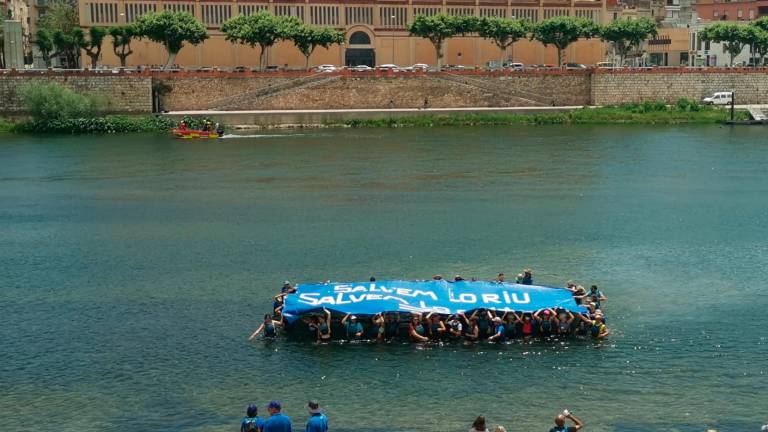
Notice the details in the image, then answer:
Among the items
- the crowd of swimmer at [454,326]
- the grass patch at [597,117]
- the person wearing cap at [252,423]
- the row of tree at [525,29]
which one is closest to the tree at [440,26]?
the row of tree at [525,29]

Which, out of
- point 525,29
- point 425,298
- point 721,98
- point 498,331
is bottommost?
point 498,331

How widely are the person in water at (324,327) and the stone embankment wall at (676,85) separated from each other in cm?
7261

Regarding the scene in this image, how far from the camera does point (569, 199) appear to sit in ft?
168

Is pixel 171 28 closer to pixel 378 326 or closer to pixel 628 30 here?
pixel 628 30

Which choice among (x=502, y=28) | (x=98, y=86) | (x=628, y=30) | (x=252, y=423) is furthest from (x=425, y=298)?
(x=628, y=30)

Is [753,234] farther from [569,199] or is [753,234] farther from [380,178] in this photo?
[380,178]

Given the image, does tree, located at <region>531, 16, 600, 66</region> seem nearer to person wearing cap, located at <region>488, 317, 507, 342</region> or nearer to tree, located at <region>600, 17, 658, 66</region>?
tree, located at <region>600, 17, 658, 66</region>

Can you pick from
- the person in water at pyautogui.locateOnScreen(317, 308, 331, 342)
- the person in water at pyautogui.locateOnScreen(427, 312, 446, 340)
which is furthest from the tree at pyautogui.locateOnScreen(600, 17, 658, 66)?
the person in water at pyautogui.locateOnScreen(317, 308, 331, 342)

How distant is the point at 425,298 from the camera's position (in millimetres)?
28844

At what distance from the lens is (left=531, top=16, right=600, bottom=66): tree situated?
9806 centimetres

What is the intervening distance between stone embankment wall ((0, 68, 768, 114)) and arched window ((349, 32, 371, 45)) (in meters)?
13.1

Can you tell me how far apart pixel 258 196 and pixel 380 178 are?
328 inches

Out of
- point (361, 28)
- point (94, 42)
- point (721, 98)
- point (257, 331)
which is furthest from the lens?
point (361, 28)

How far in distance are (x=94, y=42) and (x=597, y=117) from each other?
4485cm
